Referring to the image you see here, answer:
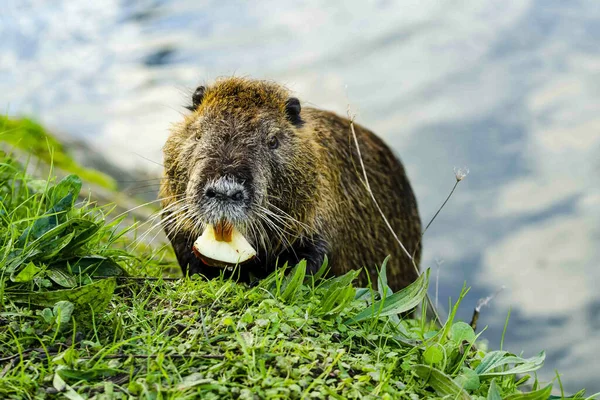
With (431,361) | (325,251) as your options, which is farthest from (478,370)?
(325,251)

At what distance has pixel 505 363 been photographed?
3.25m

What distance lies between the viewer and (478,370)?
3.19 meters

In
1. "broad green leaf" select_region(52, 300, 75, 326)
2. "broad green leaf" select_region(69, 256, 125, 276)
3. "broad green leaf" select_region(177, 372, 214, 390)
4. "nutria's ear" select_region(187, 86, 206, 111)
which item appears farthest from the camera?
"nutria's ear" select_region(187, 86, 206, 111)

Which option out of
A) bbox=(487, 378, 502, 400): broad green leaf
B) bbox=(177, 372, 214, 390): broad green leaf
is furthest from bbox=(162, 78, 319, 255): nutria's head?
bbox=(487, 378, 502, 400): broad green leaf

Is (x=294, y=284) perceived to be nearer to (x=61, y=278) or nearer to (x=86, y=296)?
(x=86, y=296)

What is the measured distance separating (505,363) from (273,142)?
1678 millimetres

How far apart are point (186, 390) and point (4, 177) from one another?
2.34m

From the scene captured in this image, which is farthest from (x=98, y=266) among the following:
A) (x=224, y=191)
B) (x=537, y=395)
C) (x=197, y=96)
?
(x=537, y=395)

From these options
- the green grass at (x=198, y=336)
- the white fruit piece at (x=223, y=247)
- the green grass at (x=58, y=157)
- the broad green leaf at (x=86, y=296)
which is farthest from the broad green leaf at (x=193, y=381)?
the green grass at (x=58, y=157)

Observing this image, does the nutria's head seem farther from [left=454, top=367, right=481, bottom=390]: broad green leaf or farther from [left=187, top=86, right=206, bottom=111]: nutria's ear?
[left=454, top=367, right=481, bottom=390]: broad green leaf

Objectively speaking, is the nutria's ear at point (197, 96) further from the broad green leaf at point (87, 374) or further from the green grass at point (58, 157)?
the green grass at point (58, 157)

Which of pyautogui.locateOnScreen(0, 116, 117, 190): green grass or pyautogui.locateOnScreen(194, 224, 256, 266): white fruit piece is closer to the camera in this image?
pyautogui.locateOnScreen(194, 224, 256, 266): white fruit piece

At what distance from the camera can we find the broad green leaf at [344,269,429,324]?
327 cm

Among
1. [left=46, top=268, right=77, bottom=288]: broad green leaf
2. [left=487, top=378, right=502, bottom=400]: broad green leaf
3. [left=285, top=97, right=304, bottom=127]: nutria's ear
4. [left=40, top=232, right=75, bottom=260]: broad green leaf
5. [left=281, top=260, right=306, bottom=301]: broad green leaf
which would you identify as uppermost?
[left=285, top=97, right=304, bottom=127]: nutria's ear
